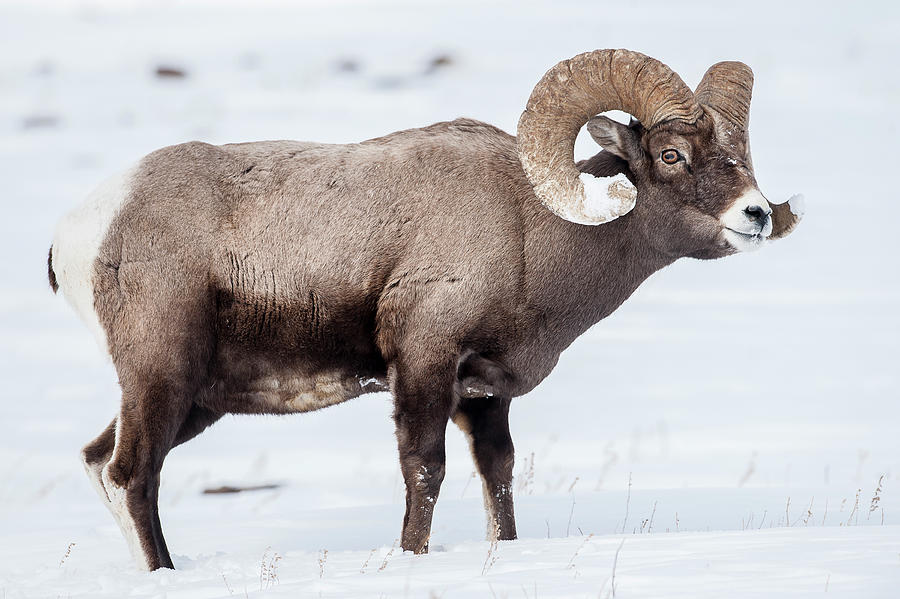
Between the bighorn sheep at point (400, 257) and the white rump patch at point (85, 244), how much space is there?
0.01 metres

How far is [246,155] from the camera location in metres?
7.28

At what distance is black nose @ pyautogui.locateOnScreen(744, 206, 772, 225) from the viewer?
6.60 metres

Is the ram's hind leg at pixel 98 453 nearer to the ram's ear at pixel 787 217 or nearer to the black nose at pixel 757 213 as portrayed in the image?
the black nose at pixel 757 213

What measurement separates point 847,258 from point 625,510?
11.7 m

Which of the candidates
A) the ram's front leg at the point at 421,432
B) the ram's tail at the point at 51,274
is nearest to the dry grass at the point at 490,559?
the ram's front leg at the point at 421,432

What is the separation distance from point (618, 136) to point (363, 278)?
1.62m

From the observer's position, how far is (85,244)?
696 cm

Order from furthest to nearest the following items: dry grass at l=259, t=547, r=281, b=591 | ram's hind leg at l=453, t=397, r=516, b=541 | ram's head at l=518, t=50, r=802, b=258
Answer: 1. ram's hind leg at l=453, t=397, r=516, b=541
2. ram's head at l=518, t=50, r=802, b=258
3. dry grass at l=259, t=547, r=281, b=591

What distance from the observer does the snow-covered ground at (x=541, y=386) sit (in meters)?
5.81

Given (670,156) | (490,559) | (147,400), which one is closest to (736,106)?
(670,156)

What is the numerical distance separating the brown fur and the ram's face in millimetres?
12

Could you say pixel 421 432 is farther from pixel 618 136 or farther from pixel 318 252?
pixel 618 136

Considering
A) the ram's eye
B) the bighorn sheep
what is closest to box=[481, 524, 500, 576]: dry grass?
the bighorn sheep

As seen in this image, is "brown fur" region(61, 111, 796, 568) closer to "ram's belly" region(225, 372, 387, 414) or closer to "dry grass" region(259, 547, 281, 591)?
"ram's belly" region(225, 372, 387, 414)
